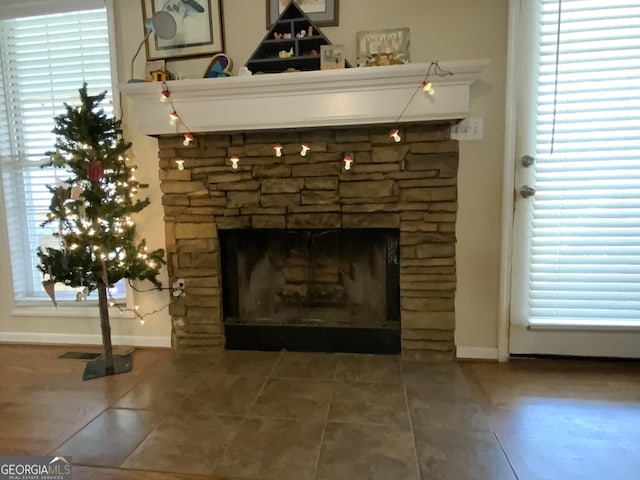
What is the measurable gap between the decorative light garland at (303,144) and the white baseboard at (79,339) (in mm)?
1126

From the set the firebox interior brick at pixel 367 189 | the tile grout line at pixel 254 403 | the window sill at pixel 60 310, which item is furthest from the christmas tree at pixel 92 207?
the firebox interior brick at pixel 367 189

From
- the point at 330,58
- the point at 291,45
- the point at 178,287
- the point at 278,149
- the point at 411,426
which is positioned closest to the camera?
the point at 411,426

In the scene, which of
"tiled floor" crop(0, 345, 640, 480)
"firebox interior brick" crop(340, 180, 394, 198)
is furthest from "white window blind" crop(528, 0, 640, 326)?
"firebox interior brick" crop(340, 180, 394, 198)

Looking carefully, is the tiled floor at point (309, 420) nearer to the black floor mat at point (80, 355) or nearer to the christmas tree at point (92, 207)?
the black floor mat at point (80, 355)

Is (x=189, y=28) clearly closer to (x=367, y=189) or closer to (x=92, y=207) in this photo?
(x=92, y=207)

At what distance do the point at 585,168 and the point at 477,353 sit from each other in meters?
1.16

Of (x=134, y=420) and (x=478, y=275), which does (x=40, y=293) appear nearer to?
(x=134, y=420)

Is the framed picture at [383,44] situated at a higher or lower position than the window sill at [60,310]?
higher

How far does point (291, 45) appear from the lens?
2100 mm

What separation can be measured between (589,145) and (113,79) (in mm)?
2742

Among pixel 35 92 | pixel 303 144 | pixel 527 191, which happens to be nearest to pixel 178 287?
pixel 303 144

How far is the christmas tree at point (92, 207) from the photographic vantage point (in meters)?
2.09

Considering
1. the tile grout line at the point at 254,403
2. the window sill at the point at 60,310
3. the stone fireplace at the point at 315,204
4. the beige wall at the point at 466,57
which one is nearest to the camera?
the tile grout line at the point at 254,403

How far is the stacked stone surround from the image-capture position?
87.1 inches
